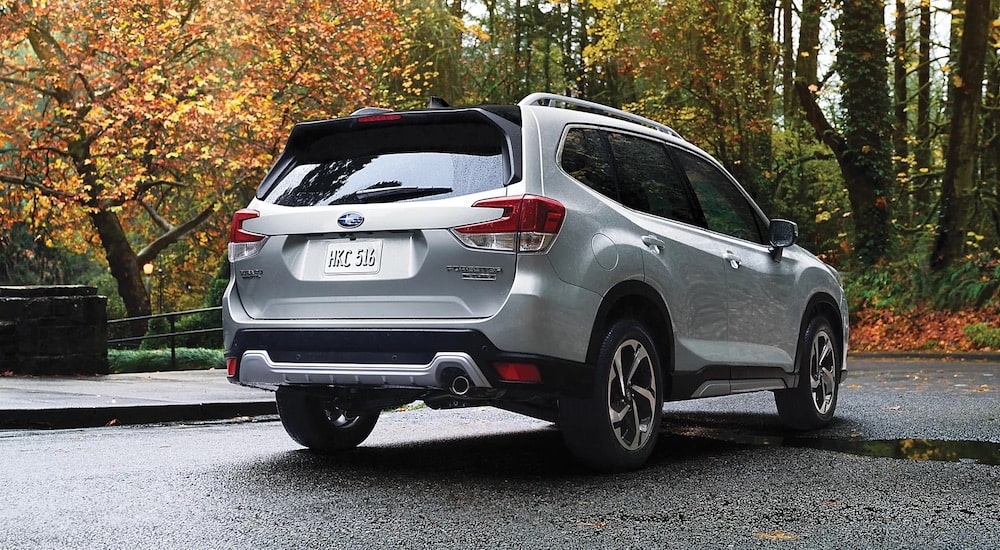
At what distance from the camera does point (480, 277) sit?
232 inches

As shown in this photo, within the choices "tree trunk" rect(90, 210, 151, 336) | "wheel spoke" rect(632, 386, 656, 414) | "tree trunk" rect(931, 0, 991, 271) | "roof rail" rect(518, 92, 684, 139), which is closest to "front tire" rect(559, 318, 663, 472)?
"wheel spoke" rect(632, 386, 656, 414)

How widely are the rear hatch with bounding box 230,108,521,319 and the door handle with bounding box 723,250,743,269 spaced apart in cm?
206

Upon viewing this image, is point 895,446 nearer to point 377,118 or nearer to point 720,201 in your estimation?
point 720,201

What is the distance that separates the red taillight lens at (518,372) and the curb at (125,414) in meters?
4.94

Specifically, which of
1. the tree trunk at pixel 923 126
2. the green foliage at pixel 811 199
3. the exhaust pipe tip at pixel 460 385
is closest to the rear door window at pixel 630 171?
the exhaust pipe tip at pixel 460 385

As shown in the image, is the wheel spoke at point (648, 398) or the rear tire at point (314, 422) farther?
the rear tire at point (314, 422)

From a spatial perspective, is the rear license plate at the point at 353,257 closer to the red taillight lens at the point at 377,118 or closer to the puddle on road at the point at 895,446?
the red taillight lens at the point at 377,118

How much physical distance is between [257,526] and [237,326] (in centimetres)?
171


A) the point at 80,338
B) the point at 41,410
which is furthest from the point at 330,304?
the point at 80,338

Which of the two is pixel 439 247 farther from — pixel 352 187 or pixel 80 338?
pixel 80 338

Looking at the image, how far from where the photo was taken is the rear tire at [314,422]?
7.26m

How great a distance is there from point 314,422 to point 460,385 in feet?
5.65

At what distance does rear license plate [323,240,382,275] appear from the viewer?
6137 mm

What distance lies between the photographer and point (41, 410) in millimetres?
9375
